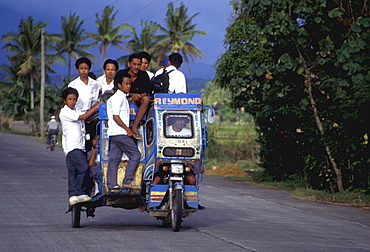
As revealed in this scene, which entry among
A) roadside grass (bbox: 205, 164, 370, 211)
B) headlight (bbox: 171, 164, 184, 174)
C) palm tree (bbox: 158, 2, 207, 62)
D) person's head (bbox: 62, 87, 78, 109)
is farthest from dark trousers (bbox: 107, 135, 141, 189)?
palm tree (bbox: 158, 2, 207, 62)

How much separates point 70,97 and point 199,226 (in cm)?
283

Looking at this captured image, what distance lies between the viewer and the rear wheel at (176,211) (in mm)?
9547

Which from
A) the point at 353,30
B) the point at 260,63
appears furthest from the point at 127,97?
the point at 260,63

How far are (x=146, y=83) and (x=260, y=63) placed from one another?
376 inches

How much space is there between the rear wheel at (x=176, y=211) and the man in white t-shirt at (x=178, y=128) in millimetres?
797

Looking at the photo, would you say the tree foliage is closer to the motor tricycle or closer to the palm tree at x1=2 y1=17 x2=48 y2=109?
the motor tricycle

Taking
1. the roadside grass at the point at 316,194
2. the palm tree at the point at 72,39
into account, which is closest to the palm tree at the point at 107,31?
the palm tree at the point at 72,39

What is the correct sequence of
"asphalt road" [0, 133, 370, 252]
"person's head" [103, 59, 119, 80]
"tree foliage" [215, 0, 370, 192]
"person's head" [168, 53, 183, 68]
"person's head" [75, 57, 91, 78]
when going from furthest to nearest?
"tree foliage" [215, 0, 370, 192] < "person's head" [103, 59, 119, 80] < "person's head" [168, 53, 183, 68] < "person's head" [75, 57, 91, 78] < "asphalt road" [0, 133, 370, 252]

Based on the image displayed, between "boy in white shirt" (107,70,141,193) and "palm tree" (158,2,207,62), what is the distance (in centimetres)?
5896

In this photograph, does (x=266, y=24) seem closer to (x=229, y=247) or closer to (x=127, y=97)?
(x=127, y=97)

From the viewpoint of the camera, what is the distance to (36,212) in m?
12.4

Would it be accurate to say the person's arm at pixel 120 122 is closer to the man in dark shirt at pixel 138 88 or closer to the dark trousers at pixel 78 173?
the man in dark shirt at pixel 138 88

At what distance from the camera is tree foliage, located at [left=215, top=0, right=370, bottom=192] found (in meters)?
16.6

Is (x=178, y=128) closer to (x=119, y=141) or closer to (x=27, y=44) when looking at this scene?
(x=119, y=141)
